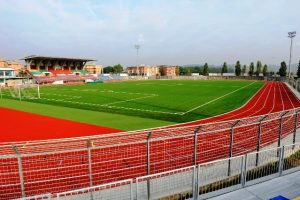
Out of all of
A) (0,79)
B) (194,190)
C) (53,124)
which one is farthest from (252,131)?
(0,79)

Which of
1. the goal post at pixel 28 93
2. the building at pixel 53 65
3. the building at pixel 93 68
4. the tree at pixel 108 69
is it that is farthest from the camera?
the tree at pixel 108 69

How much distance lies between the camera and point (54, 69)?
90.9 meters

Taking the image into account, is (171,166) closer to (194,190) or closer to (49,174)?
(194,190)

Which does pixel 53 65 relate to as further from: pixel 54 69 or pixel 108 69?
pixel 108 69

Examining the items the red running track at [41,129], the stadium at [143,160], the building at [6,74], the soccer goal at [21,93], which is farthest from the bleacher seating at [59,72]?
the stadium at [143,160]

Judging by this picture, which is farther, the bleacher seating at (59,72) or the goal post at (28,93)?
the bleacher seating at (59,72)

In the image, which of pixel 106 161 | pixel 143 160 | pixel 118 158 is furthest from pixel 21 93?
pixel 106 161

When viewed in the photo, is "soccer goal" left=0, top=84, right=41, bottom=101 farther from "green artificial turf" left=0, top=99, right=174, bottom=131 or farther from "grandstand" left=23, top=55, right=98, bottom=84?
"grandstand" left=23, top=55, right=98, bottom=84

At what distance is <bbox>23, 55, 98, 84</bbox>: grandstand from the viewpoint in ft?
264

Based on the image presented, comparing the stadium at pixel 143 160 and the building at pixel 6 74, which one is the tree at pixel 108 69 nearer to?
the building at pixel 6 74

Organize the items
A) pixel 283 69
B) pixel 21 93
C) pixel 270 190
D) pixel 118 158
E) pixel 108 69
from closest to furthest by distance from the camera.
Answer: pixel 270 190 → pixel 118 158 → pixel 21 93 → pixel 283 69 → pixel 108 69

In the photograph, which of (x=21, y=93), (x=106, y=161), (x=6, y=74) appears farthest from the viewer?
(x=6, y=74)

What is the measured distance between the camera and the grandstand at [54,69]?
80562mm

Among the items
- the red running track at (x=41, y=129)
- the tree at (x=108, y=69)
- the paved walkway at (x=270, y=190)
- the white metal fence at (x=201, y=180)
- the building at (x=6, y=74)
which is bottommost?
the red running track at (x=41, y=129)
